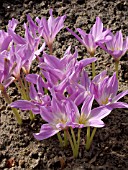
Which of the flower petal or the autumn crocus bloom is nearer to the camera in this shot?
the flower petal

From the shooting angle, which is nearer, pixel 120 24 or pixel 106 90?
pixel 106 90

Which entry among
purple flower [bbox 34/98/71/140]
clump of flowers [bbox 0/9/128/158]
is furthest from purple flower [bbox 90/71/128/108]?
purple flower [bbox 34/98/71/140]

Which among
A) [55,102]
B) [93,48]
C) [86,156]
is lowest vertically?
[86,156]

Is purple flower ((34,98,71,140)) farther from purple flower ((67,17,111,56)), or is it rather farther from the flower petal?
purple flower ((67,17,111,56))

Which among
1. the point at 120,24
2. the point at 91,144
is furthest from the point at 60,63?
the point at 120,24

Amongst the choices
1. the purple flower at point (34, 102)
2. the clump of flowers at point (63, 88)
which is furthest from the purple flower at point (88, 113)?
the purple flower at point (34, 102)

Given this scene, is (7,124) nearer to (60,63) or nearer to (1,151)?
(1,151)

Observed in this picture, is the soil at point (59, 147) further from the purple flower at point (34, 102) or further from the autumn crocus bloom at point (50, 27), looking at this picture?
the autumn crocus bloom at point (50, 27)

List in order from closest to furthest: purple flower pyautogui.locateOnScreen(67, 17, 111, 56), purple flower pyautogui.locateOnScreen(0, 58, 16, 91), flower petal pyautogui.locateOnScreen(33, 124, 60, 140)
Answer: flower petal pyautogui.locateOnScreen(33, 124, 60, 140), purple flower pyautogui.locateOnScreen(0, 58, 16, 91), purple flower pyautogui.locateOnScreen(67, 17, 111, 56)
